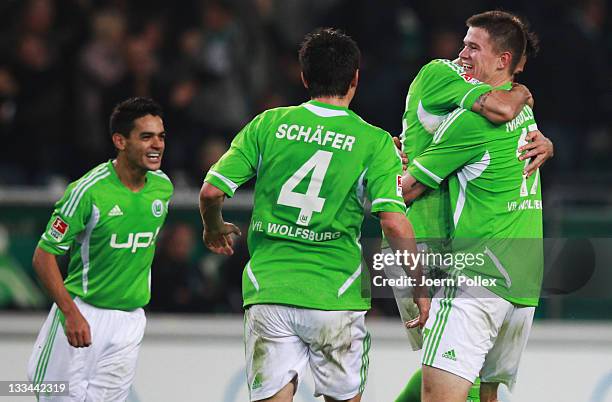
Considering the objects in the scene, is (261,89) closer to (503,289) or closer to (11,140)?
(11,140)

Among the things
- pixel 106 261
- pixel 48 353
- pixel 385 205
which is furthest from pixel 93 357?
Answer: pixel 385 205

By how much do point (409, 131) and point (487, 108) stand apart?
52 centimetres

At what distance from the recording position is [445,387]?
17.3 ft

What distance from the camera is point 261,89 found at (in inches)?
410

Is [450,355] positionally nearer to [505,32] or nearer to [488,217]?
[488,217]

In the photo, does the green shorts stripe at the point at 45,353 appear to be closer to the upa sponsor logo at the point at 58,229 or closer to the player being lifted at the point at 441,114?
the upa sponsor logo at the point at 58,229

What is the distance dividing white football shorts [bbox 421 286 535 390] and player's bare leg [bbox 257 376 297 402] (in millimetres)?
626

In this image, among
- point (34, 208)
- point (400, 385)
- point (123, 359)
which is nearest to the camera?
point (123, 359)

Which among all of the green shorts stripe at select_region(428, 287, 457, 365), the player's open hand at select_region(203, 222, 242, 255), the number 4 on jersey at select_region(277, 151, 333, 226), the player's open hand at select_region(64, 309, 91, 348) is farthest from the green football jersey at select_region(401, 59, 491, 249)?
the player's open hand at select_region(64, 309, 91, 348)

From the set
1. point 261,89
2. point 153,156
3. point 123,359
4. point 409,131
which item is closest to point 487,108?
point 409,131

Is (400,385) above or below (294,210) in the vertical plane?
below

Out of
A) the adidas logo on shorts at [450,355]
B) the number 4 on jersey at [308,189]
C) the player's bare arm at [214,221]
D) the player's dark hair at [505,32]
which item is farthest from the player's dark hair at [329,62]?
the adidas logo on shorts at [450,355]

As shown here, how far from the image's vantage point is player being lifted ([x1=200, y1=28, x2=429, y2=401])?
200 inches

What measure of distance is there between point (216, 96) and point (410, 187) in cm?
496
